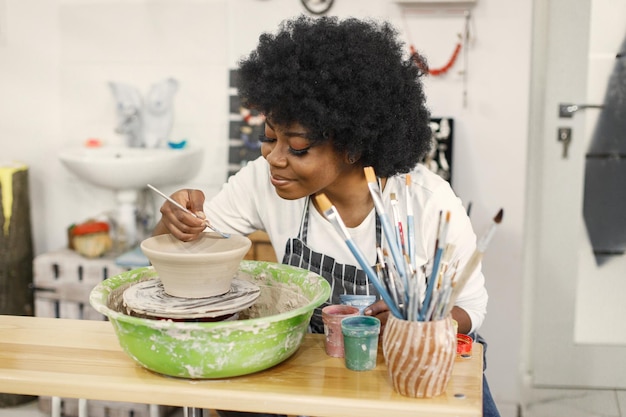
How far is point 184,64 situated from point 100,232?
0.86 m

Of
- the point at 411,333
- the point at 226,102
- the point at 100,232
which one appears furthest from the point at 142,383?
the point at 226,102

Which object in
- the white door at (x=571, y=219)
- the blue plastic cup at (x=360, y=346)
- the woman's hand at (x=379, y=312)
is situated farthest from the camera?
the white door at (x=571, y=219)

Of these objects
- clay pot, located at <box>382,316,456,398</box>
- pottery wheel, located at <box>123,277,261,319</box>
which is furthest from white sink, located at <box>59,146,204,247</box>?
clay pot, located at <box>382,316,456,398</box>

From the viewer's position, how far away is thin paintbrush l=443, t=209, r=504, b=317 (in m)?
1.02

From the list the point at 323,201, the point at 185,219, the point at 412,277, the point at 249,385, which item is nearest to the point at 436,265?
the point at 412,277

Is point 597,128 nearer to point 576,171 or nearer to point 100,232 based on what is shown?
point 576,171

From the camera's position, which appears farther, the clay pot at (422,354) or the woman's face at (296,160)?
the woman's face at (296,160)

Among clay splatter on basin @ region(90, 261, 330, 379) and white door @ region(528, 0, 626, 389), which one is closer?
clay splatter on basin @ region(90, 261, 330, 379)

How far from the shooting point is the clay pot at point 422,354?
1076mm

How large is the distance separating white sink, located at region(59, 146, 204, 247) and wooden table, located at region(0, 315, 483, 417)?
176 cm

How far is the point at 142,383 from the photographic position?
1.14 m

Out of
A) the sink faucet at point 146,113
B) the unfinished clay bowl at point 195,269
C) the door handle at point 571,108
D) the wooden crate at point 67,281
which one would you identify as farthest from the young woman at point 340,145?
the sink faucet at point 146,113

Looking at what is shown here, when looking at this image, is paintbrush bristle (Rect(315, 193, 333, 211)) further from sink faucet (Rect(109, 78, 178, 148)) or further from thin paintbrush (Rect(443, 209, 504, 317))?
sink faucet (Rect(109, 78, 178, 148))

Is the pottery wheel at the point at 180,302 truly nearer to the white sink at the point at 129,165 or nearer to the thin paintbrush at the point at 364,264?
the thin paintbrush at the point at 364,264
